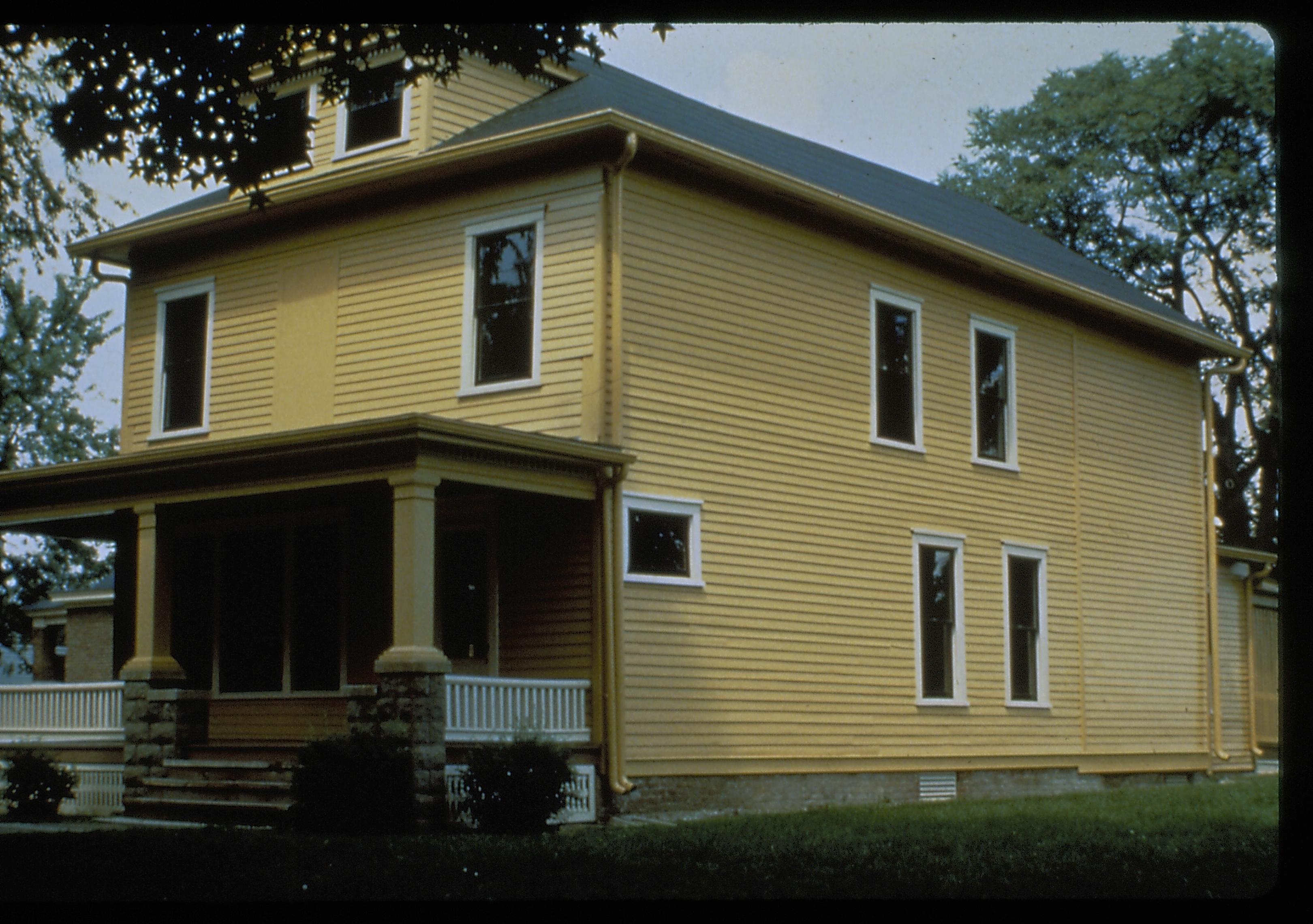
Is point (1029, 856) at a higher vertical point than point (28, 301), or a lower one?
lower

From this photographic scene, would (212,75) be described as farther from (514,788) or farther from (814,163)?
(814,163)

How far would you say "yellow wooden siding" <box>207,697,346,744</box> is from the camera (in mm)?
17562

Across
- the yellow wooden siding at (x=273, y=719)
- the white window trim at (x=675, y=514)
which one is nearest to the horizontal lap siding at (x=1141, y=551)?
the white window trim at (x=675, y=514)

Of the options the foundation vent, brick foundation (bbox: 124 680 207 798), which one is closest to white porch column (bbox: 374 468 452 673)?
brick foundation (bbox: 124 680 207 798)

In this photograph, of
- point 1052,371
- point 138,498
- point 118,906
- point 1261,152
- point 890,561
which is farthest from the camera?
point 1261,152

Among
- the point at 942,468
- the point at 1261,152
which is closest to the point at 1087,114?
the point at 1261,152

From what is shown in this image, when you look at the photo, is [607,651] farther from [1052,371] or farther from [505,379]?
[1052,371]

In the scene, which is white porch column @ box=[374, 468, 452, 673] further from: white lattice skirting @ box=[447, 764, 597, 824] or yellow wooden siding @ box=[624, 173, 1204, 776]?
yellow wooden siding @ box=[624, 173, 1204, 776]

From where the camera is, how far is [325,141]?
20391mm

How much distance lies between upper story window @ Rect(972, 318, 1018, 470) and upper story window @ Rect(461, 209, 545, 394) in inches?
259

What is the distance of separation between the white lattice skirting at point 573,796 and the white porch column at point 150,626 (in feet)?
12.9

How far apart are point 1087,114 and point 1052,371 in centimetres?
1844

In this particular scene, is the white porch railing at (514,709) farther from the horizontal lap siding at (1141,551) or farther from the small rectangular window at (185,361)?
the horizontal lap siding at (1141,551)

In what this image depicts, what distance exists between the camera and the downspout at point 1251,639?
82.4 ft
